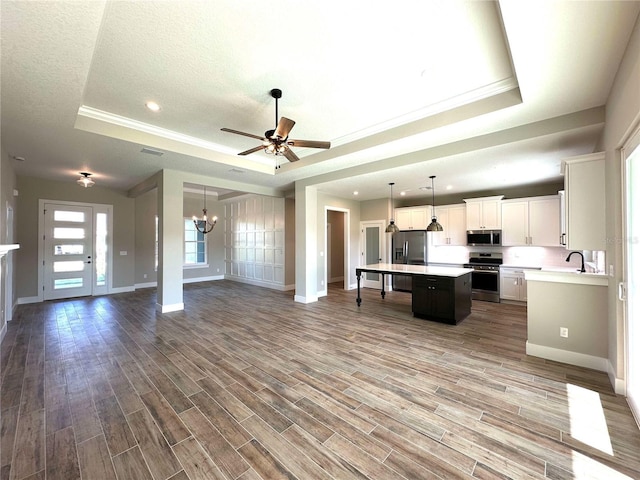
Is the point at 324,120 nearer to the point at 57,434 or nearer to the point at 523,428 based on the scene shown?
the point at 523,428

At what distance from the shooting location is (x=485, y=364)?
2984 millimetres

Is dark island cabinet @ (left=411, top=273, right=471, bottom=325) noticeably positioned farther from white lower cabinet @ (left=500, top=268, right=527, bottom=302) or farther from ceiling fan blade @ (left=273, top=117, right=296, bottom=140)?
ceiling fan blade @ (left=273, top=117, right=296, bottom=140)

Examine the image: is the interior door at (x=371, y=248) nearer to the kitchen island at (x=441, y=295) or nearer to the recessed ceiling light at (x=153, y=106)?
the kitchen island at (x=441, y=295)

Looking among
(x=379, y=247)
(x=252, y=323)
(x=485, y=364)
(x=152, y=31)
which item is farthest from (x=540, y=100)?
(x=379, y=247)

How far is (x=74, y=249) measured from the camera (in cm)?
675

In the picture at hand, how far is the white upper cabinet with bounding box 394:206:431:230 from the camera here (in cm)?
746

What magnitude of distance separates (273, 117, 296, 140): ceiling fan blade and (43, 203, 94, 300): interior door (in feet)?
23.2

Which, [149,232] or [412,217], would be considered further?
[149,232]

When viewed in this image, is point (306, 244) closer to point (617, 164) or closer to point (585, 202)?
point (585, 202)

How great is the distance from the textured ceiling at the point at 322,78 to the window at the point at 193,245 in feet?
15.1

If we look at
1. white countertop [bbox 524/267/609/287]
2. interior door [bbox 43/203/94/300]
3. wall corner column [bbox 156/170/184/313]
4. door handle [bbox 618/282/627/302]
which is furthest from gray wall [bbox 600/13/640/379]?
interior door [bbox 43/203/94/300]

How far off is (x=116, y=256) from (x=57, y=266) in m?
1.20

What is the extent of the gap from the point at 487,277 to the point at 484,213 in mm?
1587

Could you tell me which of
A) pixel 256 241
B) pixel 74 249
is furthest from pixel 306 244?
pixel 74 249
